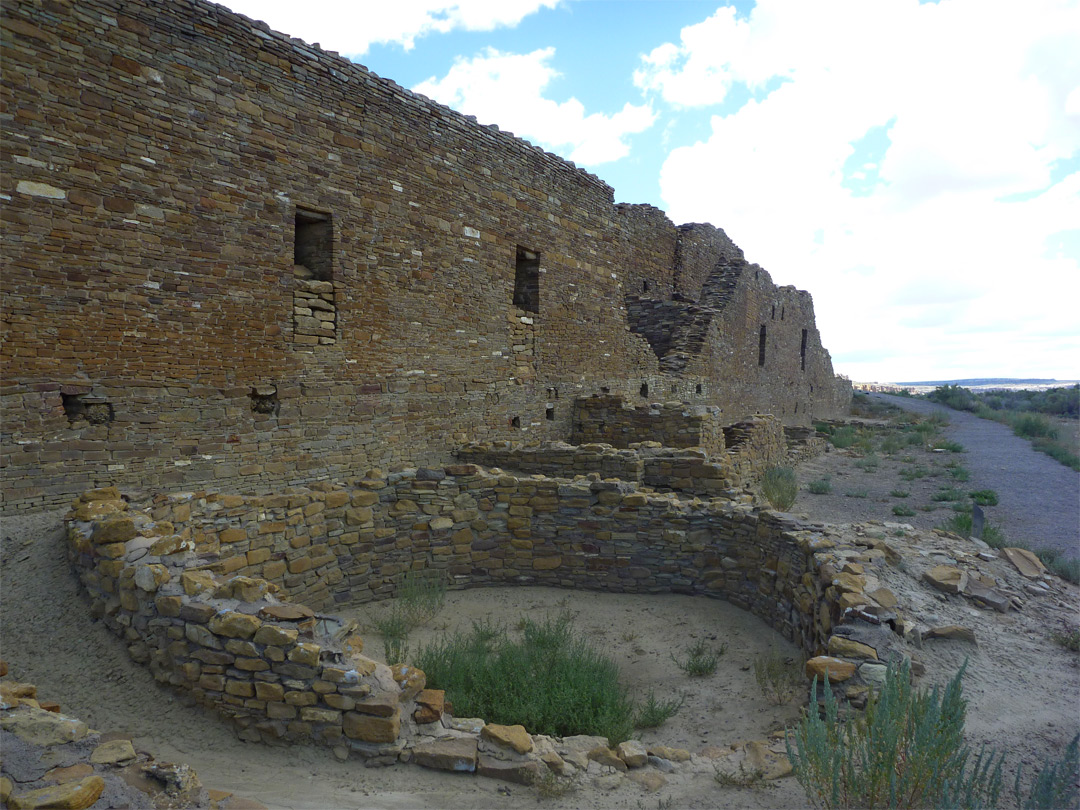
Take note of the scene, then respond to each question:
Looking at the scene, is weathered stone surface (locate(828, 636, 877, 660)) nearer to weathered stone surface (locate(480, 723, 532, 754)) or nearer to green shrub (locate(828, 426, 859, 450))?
weathered stone surface (locate(480, 723, 532, 754))

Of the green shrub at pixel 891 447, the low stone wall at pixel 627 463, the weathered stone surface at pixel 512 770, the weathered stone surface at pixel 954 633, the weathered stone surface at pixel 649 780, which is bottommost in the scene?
the weathered stone surface at pixel 649 780

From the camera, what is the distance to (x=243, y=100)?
761 cm

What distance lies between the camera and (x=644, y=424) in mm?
11930

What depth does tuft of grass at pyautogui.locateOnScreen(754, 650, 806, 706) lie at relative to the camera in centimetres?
446

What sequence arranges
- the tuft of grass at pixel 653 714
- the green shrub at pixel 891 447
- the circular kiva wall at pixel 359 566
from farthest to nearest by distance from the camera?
the green shrub at pixel 891 447
the tuft of grass at pixel 653 714
the circular kiva wall at pixel 359 566

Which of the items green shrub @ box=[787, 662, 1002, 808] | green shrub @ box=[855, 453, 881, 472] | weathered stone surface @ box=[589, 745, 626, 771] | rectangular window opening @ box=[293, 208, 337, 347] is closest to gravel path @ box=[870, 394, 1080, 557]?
green shrub @ box=[855, 453, 881, 472]

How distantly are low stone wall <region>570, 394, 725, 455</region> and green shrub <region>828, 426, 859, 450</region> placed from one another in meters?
10.3

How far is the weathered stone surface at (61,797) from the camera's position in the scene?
238 cm

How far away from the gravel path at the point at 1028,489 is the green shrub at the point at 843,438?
10.3 ft

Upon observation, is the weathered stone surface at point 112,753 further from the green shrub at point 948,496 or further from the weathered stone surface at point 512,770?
the green shrub at point 948,496

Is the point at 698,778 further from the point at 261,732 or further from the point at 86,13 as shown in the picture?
the point at 86,13

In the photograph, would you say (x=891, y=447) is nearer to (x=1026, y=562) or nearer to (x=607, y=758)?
(x=1026, y=562)

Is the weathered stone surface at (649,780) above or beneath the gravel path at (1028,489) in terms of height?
beneath

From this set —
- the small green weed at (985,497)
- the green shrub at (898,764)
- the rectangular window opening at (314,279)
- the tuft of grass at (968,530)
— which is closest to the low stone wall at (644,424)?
the tuft of grass at (968,530)
